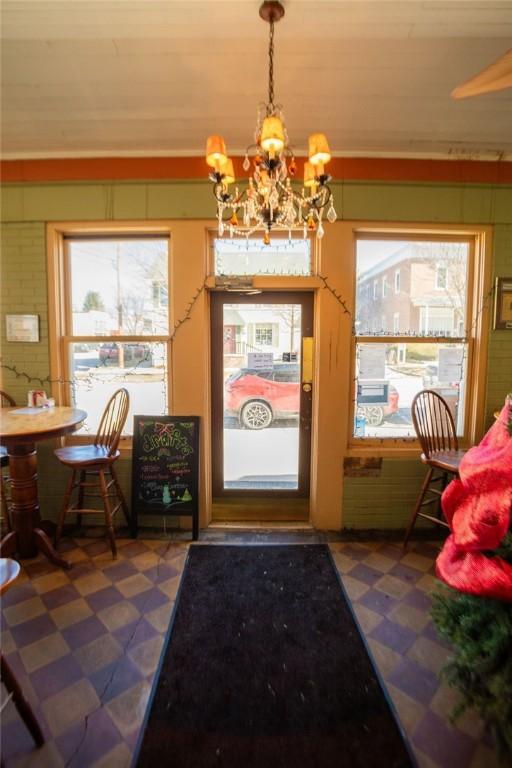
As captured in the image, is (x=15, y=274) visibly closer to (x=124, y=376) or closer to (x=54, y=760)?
(x=124, y=376)

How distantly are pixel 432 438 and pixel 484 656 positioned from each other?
1.62 meters

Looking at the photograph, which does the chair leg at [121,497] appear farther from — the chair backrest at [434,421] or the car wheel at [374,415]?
the chair backrest at [434,421]

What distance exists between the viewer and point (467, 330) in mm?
2703

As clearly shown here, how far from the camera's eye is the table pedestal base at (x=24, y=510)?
2.21m

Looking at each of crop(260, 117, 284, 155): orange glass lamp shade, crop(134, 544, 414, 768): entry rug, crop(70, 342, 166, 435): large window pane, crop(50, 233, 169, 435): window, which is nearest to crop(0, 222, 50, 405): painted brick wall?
crop(50, 233, 169, 435): window

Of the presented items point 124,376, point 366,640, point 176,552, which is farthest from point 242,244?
point 366,640

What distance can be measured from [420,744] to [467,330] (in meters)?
2.53

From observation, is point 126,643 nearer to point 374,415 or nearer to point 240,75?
point 374,415

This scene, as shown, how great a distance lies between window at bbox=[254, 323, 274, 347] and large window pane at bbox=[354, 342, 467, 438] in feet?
2.35

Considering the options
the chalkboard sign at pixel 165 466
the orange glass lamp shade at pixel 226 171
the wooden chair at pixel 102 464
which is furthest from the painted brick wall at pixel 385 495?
the orange glass lamp shade at pixel 226 171

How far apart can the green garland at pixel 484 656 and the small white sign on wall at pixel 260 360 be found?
1.94 m

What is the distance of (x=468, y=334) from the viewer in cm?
270

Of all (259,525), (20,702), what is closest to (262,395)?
(259,525)

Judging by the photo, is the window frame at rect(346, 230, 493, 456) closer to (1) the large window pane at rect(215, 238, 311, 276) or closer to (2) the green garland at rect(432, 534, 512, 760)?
(1) the large window pane at rect(215, 238, 311, 276)
